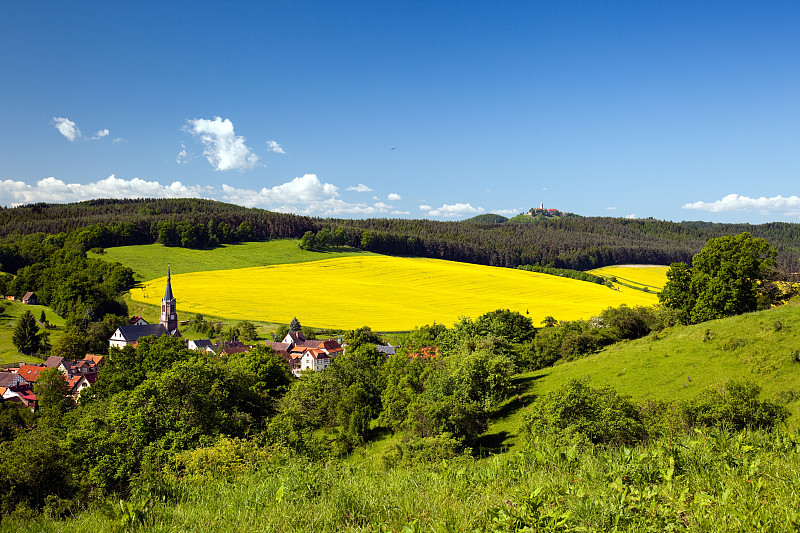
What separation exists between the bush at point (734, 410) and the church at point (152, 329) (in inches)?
2517

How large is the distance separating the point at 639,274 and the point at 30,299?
14942cm

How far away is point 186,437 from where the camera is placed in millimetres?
21656

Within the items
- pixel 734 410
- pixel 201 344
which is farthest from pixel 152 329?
pixel 734 410

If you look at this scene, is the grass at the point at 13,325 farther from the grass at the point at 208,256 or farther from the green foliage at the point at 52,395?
the grass at the point at 208,256

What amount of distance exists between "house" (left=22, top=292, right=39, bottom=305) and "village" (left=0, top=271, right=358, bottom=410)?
→ 955 inches

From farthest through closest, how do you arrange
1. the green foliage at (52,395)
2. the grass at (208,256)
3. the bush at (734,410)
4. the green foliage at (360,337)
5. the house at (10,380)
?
the grass at (208,256) → the green foliage at (360,337) → the house at (10,380) → the green foliage at (52,395) → the bush at (734,410)

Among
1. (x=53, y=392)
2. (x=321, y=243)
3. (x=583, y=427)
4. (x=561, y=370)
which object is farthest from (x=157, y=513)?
(x=321, y=243)

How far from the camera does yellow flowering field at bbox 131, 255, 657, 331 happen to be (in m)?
70.8

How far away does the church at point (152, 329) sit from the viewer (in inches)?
2483

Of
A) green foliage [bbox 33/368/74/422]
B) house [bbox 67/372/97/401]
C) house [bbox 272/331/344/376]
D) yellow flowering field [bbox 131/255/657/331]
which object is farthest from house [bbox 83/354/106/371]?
house [bbox 272/331/344/376]

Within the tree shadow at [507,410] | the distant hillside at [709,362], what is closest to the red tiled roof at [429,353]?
the tree shadow at [507,410]

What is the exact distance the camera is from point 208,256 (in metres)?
113

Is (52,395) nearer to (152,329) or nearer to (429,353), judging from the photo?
(152,329)

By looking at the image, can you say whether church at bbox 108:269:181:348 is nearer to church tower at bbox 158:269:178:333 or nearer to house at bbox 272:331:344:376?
church tower at bbox 158:269:178:333
